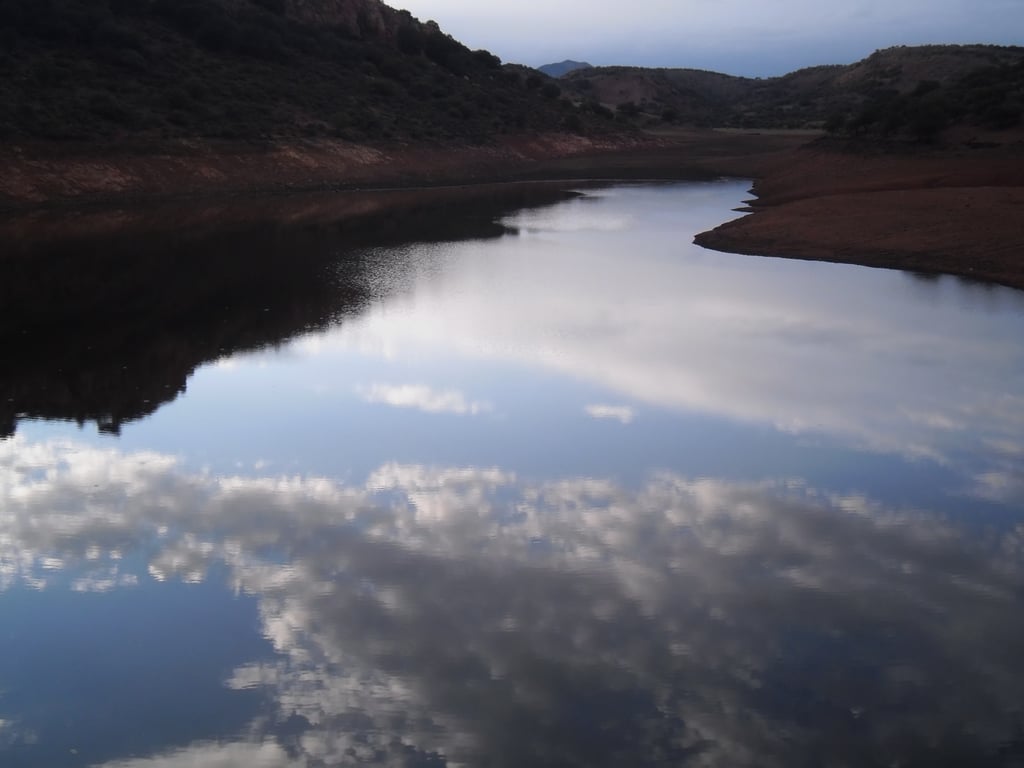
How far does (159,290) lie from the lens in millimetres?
18547

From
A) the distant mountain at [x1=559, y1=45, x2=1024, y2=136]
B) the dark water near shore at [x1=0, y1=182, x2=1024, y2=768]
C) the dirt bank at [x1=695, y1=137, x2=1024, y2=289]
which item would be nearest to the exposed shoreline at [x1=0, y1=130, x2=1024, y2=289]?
the dirt bank at [x1=695, y1=137, x2=1024, y2=289]

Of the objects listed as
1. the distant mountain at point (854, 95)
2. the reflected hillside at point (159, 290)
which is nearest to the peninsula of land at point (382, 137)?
the distant mountain at point (854, 95)

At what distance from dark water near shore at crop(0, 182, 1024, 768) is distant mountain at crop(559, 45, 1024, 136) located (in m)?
27.9

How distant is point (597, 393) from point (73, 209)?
72.8 feet

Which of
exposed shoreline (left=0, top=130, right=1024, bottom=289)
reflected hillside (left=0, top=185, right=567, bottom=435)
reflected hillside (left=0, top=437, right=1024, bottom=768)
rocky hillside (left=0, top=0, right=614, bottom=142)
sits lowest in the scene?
reflected hillside (left=0, top=437, right=1024, bottom=768)

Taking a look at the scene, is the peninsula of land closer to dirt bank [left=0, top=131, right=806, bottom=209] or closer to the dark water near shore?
dirt bank [left=0, top=131, right=806, bottom=209]

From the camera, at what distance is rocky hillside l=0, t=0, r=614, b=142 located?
3619 centimetres

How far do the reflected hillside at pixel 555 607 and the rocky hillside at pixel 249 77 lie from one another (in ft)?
87.9

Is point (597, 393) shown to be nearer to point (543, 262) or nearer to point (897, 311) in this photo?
point (897, 311)

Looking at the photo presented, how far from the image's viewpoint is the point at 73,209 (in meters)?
29.3

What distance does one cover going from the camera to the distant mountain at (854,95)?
135 ft

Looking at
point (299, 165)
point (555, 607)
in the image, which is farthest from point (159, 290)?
point (299, 165)

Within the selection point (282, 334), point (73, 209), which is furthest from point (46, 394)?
point (73, 209)

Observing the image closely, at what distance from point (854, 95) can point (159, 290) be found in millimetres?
98473
